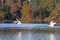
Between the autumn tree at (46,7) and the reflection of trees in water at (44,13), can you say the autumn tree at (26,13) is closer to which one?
the autumn tree at (46,7)

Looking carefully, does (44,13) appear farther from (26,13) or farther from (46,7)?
(26,13)

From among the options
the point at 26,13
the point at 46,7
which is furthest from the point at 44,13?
the point at 26,13

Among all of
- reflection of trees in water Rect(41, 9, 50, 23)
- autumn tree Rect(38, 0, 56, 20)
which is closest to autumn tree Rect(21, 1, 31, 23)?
autumn tree Rect(38, 0, 56, 20)

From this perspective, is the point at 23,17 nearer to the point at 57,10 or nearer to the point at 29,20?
the point at 29,20

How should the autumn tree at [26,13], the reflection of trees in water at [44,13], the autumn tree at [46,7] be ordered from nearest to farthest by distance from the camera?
the autumn tree at [26,13] → the reflection of trees in water at [44,13] → the autumn tree at [46,7]

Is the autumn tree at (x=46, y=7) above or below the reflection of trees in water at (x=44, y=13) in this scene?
above

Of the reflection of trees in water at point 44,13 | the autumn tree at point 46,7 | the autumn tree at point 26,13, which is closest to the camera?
the autumn tree at point 26,13

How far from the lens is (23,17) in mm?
41938

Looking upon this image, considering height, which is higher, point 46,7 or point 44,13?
point 46,7

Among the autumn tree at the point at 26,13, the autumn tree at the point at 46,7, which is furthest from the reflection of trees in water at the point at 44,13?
the autumn tree at the point at 26,13

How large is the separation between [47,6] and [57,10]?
178 cm

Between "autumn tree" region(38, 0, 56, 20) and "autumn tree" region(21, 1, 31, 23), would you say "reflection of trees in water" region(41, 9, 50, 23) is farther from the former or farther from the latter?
"autumn tree" region(21, 1, 31, 23)

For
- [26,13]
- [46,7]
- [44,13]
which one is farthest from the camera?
[46,7]

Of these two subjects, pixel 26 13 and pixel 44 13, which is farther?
pixel 26 13
